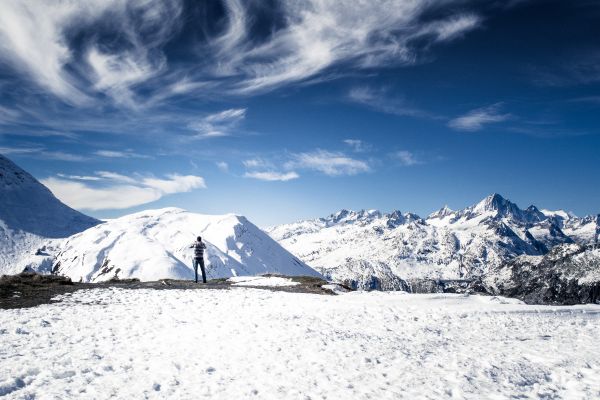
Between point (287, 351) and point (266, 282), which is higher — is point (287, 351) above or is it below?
below

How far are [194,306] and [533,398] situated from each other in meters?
17.2

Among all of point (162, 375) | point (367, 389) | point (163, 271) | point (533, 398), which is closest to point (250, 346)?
point (162, 375)

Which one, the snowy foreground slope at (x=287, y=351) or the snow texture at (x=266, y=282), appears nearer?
the snowy foreground slope at (x=287, y=351)

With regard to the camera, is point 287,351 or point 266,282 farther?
point 266,282

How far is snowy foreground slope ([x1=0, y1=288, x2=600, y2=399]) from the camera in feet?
38.0

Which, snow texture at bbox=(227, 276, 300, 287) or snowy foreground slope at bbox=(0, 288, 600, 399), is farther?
snow texture at bbox=(227, 276, 300, 287)

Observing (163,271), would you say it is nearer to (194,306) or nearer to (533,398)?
(194,306)

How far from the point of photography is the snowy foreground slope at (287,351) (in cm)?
1159

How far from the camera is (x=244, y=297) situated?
88.6ft

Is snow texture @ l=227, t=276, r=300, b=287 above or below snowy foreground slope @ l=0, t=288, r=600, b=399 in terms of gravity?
above

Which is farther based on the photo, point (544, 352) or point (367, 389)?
point (544, 352)

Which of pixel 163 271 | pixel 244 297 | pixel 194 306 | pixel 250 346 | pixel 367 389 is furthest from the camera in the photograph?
pixel 163 271

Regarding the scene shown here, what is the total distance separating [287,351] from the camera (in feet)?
48.9

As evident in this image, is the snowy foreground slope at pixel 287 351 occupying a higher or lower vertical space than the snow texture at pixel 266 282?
lower
